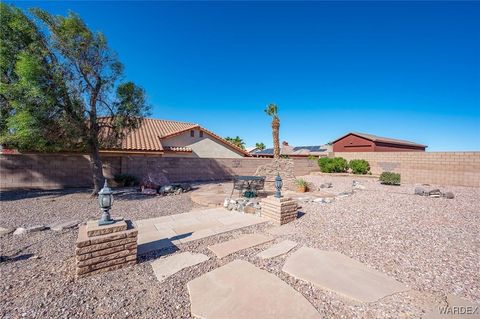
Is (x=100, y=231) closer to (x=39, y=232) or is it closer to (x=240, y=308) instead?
(x=240, y=308)

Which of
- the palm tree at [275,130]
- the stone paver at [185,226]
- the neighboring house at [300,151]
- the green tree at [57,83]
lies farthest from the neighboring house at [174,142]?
the neighboring house at [300,151]

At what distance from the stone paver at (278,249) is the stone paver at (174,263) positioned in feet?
3.26

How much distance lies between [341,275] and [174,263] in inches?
99.4

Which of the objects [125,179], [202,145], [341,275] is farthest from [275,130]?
[341,275]

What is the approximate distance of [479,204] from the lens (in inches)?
313

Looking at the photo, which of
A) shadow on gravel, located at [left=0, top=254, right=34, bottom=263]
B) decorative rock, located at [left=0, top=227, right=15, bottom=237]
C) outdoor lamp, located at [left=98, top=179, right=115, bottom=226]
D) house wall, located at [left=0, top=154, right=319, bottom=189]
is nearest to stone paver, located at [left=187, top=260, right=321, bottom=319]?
outdoor lamp, located at [left=98, top=179, right=115, bottom=226]

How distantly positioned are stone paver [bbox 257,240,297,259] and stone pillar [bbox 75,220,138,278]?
6.89 ft

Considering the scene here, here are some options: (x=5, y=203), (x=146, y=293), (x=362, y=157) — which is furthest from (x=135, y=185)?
(x=362, y=157)

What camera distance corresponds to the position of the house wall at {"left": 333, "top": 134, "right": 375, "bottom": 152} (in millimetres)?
28602

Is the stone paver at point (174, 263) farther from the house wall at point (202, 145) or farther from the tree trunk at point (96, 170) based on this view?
the house wall at point (202, 145)

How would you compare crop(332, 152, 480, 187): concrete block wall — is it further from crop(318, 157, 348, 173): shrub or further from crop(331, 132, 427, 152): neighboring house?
crop(331, 132, 427, 152): neighboring house

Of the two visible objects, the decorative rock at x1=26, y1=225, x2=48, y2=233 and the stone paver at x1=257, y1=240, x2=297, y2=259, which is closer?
the stone paver at x1=257, y1=240, x2=297, y2=259

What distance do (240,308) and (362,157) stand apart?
20.6 meters

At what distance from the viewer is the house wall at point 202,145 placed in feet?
61.0
